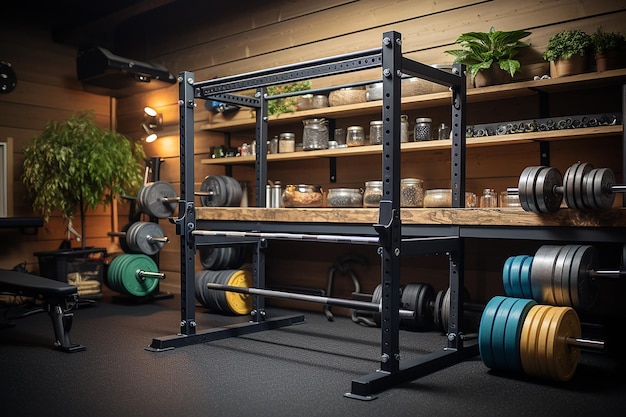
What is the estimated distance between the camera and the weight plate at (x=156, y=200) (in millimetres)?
5336

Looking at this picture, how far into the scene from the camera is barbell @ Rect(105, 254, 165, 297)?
5.50 m

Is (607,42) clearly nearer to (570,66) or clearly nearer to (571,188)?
(570,66)

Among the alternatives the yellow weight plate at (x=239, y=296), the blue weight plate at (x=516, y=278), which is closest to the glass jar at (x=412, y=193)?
the blue weight plate at (x=516, y=278)

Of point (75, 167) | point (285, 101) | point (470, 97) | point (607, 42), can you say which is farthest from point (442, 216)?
point (75, 167)

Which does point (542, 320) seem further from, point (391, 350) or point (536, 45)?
point (536, 45)

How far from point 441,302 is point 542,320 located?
121 centimetres

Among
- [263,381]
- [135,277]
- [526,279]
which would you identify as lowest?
[263,381]

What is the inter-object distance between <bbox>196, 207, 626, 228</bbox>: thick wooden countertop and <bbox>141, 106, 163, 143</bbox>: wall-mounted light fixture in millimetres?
1921

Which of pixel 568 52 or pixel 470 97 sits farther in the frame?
pixel 470 97

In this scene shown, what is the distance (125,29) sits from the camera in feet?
23.6

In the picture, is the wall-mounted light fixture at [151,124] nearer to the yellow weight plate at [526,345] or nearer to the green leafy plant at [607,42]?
the green leafy plant at [607,42]

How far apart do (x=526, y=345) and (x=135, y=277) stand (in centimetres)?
362

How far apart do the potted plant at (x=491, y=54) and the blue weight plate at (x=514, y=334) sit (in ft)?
5.16

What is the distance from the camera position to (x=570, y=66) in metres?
3.76
